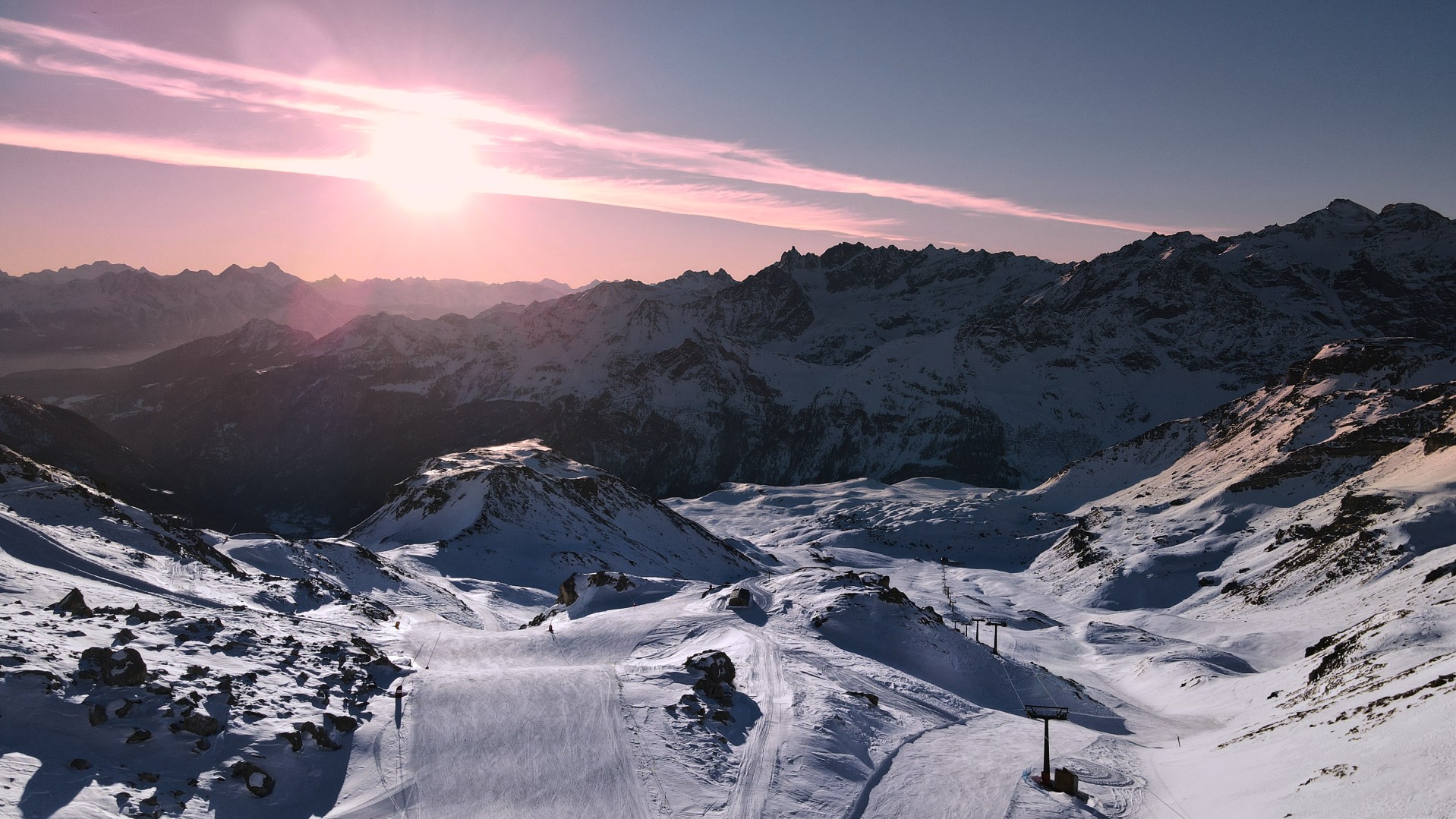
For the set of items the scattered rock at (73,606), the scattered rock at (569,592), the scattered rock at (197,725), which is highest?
the scattered rock at (73,606)

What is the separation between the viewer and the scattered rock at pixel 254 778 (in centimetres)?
2467

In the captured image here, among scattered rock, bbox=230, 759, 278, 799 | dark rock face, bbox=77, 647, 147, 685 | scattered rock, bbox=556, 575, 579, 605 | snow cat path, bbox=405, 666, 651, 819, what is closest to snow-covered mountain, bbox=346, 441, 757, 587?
scattered rock, bbox=556, 575, 579, 605

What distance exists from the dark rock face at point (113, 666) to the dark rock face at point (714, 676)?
21013mm

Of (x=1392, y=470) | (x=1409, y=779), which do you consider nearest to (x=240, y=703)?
(x=1409, y=779)

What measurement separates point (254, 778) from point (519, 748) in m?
9.02

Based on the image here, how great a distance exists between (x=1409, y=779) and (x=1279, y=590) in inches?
3047

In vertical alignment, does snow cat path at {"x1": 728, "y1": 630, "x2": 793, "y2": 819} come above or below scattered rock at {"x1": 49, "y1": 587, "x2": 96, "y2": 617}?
below

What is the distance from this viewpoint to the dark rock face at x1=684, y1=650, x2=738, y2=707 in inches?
1475

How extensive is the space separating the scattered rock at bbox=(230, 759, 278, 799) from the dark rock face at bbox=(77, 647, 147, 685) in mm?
5087

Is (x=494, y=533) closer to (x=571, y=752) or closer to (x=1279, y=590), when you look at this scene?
(x=571, y=752)

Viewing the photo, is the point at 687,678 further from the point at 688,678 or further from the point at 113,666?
the point at 113,666

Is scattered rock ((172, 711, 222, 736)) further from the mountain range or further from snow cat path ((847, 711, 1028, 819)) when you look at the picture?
snow cat path ((847, 711, 1028, 819))

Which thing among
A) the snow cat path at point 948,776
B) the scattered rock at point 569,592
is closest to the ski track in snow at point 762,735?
the snow cat path at point 948,776

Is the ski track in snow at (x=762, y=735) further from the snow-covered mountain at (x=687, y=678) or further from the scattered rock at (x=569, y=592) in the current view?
the scattered rock at (x=569, y=592)
